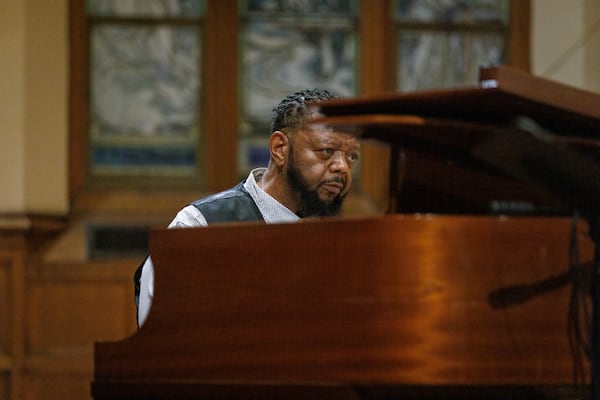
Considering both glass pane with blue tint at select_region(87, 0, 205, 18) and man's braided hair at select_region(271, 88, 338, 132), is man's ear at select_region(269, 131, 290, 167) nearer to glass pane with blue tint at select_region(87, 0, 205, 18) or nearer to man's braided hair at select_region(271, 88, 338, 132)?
man's braided hair at select_region(271, 88, 338, 132)

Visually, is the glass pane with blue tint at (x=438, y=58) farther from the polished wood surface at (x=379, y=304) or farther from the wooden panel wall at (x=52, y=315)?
the polished wood surface at (x=379, y=304)

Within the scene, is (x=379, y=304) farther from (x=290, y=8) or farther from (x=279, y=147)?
(x=290, y=8)

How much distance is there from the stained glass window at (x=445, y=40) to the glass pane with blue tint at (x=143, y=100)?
1082mm

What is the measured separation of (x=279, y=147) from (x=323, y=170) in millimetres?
192

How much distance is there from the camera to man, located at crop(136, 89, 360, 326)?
355 cm

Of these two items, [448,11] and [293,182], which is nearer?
[293,182]

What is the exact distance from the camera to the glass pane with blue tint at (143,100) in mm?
6230

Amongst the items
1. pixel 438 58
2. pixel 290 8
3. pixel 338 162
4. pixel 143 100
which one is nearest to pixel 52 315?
pixel 143 100

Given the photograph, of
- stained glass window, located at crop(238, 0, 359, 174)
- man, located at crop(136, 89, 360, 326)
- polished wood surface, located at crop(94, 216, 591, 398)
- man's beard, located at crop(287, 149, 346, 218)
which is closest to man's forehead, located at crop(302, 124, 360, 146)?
man, located at crop(136, 89, 360, 326)

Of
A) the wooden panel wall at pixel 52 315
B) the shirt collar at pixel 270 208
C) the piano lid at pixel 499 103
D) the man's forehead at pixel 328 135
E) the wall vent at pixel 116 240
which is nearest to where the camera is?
the piano lid at pixel 499 103

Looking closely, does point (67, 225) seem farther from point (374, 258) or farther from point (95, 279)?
point (374, 258)

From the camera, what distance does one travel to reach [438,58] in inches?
252

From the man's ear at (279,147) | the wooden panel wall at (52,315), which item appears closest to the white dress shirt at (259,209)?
the man's ear at (279,147)

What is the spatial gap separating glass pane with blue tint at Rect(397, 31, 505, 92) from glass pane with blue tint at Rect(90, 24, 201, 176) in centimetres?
108
